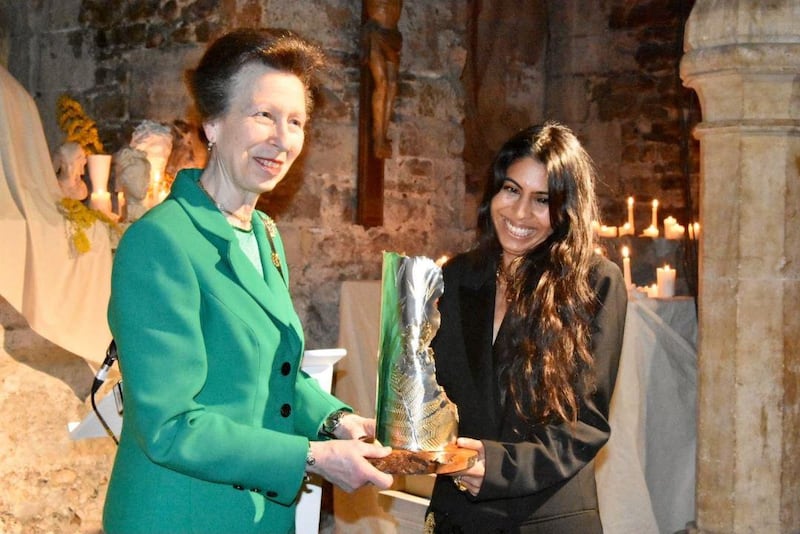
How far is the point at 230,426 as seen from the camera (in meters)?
1.88

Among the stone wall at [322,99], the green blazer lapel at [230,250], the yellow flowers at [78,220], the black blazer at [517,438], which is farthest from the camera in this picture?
the stone wall at [322,99]

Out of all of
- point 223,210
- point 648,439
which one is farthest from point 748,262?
point 223,210

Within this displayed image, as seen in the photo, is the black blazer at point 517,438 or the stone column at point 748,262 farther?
the stone column at point 748,262

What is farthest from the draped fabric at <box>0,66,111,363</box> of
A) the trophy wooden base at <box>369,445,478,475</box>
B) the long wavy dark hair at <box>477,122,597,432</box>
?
the trophy wooden base at <box>369,445,478,475</box>

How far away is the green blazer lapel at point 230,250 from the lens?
6.48 ft

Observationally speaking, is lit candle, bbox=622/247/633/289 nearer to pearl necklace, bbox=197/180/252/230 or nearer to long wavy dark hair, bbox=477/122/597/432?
long wavy dark hair, bbox=477/122/597/432

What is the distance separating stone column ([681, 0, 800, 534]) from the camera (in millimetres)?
3928

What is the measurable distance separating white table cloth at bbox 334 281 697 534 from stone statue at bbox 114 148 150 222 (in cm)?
158

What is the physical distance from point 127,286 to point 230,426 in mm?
273

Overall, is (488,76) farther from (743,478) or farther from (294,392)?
(294,392)

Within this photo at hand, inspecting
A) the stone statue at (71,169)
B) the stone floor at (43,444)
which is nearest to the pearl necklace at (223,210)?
the stone floor at (43,444)

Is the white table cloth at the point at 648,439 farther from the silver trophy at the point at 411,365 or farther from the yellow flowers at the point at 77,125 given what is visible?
the silver trophy at the point at 411,365

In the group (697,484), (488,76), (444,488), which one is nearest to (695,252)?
(488,76)

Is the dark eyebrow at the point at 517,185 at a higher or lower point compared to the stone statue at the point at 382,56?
lower
